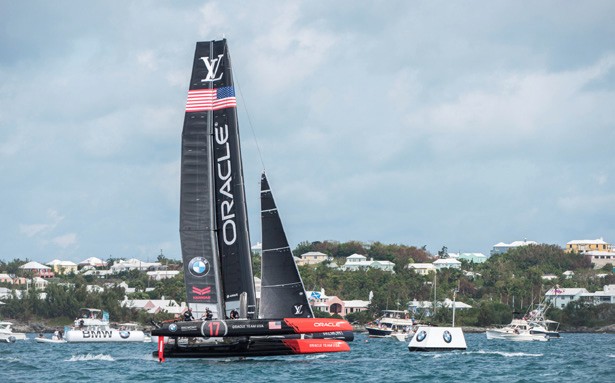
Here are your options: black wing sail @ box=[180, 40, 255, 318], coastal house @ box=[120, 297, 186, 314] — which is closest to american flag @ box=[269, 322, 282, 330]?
black wing sail @ box=[180, 40, 255, 318]

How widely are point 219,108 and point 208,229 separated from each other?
4.63 meters

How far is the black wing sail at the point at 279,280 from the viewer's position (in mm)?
42062

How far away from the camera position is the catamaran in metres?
42.2

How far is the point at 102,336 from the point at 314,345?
6123cm

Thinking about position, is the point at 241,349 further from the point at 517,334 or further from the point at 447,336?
the point at 517,334

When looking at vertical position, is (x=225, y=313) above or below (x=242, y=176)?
below

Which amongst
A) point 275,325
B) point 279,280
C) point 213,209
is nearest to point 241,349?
point 275,325

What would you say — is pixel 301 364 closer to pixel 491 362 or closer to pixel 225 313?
pixel 225 313

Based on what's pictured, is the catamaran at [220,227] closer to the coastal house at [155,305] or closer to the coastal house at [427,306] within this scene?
the coastal house at [155,305]

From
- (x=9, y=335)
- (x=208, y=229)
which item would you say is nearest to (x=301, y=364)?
(x=208, y=229)

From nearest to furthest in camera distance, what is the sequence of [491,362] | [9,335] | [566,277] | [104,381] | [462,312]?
1. [104,381]
2. [491,362]
3. [9,335]
4. [462,312]
5. [566,277]

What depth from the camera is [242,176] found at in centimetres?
4294

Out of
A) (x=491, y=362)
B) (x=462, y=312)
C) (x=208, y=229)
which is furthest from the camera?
(x=462, y=312)

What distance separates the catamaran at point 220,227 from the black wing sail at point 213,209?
4 cm
